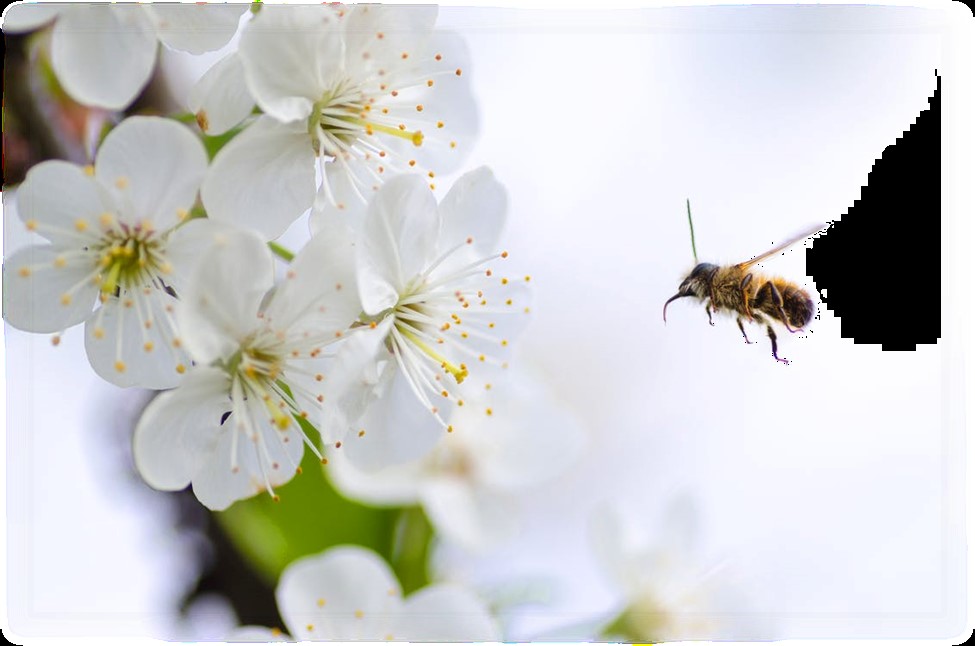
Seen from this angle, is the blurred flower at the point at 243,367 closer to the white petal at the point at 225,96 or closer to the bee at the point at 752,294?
the white petal at the point at 225,96

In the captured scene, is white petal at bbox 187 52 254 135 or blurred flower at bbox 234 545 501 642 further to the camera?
blurred flower at bbox 234 545 501 642

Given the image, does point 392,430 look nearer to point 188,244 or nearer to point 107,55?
point 188,244

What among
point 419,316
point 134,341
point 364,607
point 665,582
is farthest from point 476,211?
point 665,582

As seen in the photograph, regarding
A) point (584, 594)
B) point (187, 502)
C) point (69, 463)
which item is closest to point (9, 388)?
point (69, 463)

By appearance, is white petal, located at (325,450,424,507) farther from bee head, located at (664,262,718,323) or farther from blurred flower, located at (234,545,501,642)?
bee head, located at (664,262,718,323)

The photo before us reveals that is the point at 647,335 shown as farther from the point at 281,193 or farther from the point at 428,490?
the point at 281,193

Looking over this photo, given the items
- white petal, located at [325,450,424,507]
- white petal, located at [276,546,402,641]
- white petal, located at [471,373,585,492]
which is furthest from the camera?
white petal, located at [471,373,585,492]

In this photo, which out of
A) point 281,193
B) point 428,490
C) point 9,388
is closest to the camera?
point 281,193

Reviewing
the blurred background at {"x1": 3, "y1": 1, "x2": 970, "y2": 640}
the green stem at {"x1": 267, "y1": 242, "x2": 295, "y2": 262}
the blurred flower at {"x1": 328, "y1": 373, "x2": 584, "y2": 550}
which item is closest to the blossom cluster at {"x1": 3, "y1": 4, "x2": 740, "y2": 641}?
the green stem at {"x1": 267, "y1": 242, "x2": 295, "y2": 262}
